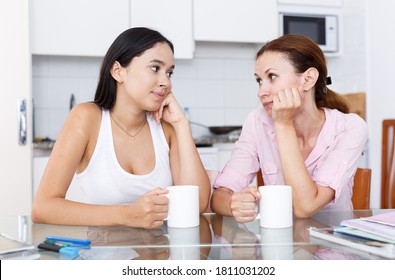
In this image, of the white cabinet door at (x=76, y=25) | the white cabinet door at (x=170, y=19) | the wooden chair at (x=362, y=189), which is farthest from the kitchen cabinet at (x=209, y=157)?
the wooden chair at (x=362, y=189)

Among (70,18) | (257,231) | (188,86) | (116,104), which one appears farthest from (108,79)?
(188,86)

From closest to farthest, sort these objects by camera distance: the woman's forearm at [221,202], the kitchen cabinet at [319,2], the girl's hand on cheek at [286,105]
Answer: the woman's forearm at [221,202] < the girl's hand on cheek at [286,105] < the kitchen cabinet at [319,2]

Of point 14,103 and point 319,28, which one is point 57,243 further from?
point 319,28

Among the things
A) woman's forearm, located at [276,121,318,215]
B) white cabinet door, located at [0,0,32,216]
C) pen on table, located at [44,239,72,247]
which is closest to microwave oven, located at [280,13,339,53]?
white cabinet door, located at [0,0,32,216]

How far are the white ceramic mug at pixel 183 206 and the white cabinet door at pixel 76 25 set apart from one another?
2.17 metres

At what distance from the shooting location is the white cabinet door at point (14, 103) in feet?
8.80

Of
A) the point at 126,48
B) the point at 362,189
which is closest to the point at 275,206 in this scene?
the point at 362,189

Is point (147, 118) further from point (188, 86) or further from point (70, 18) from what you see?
point (188, 86)

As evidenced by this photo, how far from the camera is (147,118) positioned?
171 cm

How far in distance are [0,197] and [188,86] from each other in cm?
153

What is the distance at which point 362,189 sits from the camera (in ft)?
4.96

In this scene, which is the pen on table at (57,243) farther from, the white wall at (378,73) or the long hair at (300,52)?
the white wall at (378,73)

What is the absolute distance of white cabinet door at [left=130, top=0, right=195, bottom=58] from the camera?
3107 millimetres

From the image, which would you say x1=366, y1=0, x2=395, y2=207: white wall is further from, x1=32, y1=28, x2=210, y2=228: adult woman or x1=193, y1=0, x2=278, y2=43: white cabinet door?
x1=32, y1=28, x2=210, y2=228: adult woman
